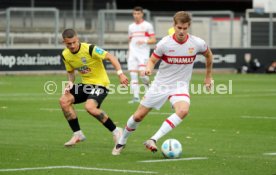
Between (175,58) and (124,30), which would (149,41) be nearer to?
(175,58)

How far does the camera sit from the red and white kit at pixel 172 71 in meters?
Result: 13.4

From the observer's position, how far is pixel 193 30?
1666 inches

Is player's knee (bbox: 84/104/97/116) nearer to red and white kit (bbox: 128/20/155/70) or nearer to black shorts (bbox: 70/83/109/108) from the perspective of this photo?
black shorts (bbox: 70/83/109/108)

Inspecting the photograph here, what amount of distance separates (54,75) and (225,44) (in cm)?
934

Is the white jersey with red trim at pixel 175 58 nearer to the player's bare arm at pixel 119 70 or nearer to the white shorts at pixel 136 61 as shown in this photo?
the player's bare arm at pixel 119 70

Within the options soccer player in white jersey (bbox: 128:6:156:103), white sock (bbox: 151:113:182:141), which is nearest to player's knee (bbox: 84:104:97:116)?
white sock (bbox: 151:113:182:141)

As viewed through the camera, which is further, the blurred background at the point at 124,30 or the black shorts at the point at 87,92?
the blurred background at the point at 124,30

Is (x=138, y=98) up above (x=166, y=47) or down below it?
below

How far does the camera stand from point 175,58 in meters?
13.5

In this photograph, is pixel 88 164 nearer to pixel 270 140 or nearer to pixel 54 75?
pixel 270 140

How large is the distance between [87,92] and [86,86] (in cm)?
12

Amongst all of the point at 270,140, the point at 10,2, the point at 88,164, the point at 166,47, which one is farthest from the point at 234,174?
the point at 10,2

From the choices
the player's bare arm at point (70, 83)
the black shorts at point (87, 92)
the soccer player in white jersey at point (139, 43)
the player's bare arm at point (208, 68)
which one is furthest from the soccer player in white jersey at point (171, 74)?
the soccer player in white jersey at point (139, 43)

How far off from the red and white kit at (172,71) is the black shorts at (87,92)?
4.13 feet
